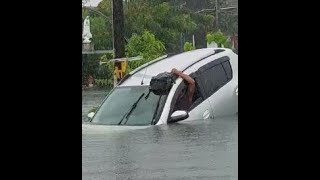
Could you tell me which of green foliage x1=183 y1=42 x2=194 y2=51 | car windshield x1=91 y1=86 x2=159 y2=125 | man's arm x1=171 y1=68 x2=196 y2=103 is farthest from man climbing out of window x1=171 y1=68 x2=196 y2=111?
green foliage x1=183 y1=42 x2=194 y2=51

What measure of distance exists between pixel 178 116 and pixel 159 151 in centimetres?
66

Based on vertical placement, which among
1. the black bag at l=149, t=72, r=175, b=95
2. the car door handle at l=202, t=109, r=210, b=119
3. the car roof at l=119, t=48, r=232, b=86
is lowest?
the car door handle at l=202, t=109, r=210, b=119

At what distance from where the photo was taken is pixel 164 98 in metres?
3.00

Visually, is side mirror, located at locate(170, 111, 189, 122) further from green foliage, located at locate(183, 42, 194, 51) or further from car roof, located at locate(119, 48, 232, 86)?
green foliage, located at locate(183, 42, 194, 51)

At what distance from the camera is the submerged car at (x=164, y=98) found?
2918 mm

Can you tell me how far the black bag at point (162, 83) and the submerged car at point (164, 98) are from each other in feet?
0.07

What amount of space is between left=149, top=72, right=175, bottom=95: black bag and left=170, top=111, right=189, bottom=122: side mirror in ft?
0.40

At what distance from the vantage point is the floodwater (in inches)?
83.5

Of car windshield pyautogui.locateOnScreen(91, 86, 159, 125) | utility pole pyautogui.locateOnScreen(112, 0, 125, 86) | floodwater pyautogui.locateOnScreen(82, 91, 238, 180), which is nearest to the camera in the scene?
floodwater pyautogui.locateOnScreen(82, 91, 238, 180)
